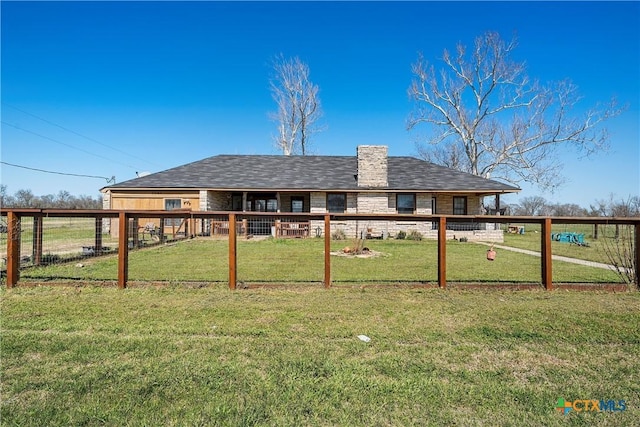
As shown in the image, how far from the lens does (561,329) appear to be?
4.03 metres

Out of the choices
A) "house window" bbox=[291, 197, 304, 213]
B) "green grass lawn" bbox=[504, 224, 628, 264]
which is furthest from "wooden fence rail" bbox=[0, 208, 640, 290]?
"house window" bbox=[291, 197, 304, 213]

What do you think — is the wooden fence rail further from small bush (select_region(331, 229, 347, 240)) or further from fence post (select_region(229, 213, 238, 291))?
small bush (select_region(331, 229, 347, 240))

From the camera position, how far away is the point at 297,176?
20.5 m

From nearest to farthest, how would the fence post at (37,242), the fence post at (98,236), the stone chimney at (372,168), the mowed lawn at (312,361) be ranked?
the mowed lawn at (312,361) < the fence post at (37,242) < the fence post at (98,236) < the stone chimney at (372,168)

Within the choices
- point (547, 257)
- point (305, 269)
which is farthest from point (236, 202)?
point (547, 257)

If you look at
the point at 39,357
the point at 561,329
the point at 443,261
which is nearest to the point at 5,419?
the point at 39,357

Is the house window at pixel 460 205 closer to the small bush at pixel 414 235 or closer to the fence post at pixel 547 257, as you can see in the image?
the small bush at pixel 414 235

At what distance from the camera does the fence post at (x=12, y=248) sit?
5934mm

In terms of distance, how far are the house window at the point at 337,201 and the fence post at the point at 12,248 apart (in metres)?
14.4

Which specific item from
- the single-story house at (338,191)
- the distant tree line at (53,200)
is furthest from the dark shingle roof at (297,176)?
the distant tree line at (53,200)

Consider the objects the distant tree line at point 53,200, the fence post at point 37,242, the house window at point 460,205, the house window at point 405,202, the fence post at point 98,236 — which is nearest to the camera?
the fence post at point 37,242

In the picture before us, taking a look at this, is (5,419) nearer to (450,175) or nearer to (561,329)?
(561,329)

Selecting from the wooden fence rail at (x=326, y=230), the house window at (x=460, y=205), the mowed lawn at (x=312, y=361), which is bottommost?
the mowed lawn at (x=312, y=361)

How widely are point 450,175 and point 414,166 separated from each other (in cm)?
239
